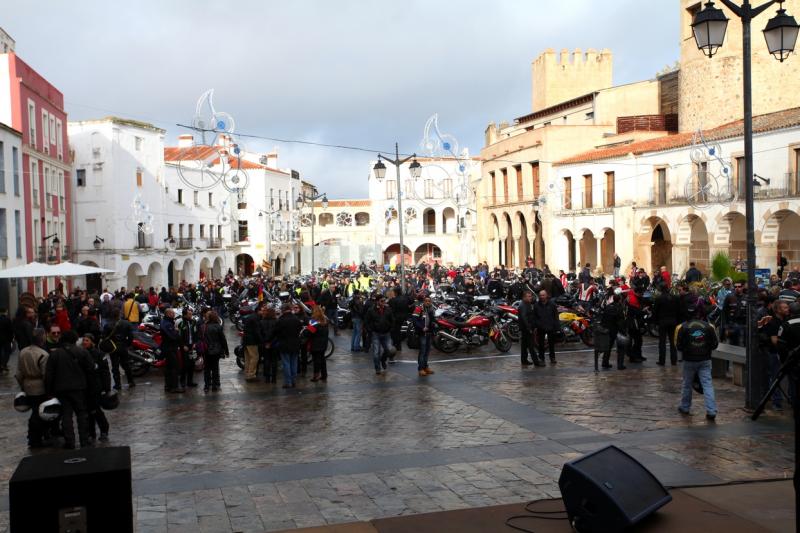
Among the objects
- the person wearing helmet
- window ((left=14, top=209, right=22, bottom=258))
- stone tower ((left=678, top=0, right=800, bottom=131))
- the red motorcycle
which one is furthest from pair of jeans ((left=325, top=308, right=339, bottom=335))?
stone tower ((left=678, top=0, right=800, bottom=131))

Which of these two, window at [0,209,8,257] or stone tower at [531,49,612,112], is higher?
stone tower at [531,49,612,112]

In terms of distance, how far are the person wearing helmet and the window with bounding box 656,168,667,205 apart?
102ft

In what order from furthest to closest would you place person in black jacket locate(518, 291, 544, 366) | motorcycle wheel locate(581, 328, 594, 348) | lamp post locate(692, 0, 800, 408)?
1. motorcycle wheel locate(581, 328, 594, 348)
2. person in black jacket locate(518, 291, 544, 366)
3. lamp post locate(692, 0, 800, 408)

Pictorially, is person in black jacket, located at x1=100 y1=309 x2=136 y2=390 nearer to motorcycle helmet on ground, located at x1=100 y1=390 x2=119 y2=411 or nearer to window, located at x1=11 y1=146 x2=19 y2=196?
motorcycle helmet on ground, located at x1=100 y1=390 x2=119 y2=411

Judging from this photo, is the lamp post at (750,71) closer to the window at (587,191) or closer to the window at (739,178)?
the window at (739,178)

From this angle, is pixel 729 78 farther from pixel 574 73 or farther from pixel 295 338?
pixel 295 338

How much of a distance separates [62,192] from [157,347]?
2490 centimetres

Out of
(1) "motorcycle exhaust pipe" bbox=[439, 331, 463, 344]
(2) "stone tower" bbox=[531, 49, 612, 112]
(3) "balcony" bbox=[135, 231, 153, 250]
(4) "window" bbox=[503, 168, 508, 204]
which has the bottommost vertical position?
(1) "motorcycle exhaust pipe" bbox=[439, 331, 463, 344]

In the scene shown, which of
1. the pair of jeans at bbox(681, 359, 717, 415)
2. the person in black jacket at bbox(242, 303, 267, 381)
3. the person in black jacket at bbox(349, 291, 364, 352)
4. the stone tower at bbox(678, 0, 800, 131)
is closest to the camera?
the pair of jeans at bbox(681, 359, 717, 415)

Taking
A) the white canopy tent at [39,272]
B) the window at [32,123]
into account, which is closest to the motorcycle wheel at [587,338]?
the white canopy tent at [39,272]

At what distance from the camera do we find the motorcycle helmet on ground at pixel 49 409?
934 cm

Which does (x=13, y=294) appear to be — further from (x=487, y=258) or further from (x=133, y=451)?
(x=487, y=258)

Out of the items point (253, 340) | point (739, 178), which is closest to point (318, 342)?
point (253, 340)

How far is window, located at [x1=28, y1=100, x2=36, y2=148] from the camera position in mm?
31328
